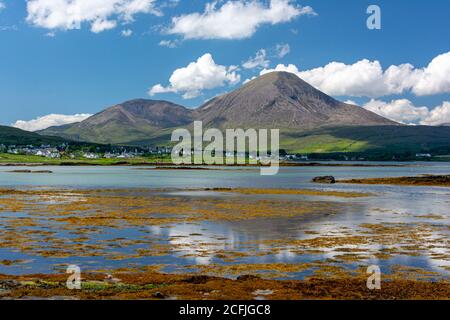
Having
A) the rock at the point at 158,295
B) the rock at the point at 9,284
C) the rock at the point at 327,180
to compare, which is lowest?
the rock at the point at 327,180

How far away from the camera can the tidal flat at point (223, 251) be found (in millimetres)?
25422

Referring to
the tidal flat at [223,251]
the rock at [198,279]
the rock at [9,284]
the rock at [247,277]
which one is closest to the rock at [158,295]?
the tidal flat at [223,251]

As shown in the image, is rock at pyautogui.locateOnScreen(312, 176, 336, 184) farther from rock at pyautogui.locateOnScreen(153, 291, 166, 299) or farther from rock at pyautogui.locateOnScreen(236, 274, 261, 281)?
rock at pyautogui.locateOnScreen(153, 291, 166, 299)

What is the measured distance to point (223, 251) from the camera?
37.3 meters

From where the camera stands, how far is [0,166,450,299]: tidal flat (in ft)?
83.4

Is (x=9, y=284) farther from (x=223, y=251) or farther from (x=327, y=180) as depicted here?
(x=327, y=180)

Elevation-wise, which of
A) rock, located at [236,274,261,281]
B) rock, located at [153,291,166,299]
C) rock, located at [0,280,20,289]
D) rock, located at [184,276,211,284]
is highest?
rock, located at [0,280,20,289]

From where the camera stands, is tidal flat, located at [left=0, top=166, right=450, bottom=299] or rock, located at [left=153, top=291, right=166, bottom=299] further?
tidal flat, located at [left=0, top=166, right=450, bottom=299]

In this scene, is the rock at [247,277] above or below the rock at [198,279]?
below

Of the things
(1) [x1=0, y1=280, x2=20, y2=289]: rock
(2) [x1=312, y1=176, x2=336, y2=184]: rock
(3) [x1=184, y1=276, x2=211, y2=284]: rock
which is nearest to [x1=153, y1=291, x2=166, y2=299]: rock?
(3) [x1=184, y1=276, x2=211, y2=284]: rock

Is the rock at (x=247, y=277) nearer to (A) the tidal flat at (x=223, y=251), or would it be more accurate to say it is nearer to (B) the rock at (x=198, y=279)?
(A) the tidal flat at (x=223, y=251)

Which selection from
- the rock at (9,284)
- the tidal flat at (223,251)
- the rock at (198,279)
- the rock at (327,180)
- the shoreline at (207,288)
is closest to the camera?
the shoreline at (207,288)
